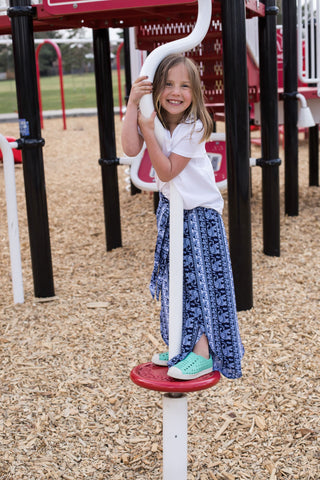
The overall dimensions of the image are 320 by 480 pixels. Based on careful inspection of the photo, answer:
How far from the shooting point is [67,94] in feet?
85.4

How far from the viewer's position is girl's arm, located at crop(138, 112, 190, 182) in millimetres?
1938

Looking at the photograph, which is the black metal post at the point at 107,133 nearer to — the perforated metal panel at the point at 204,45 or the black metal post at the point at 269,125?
the perforated metal panel at the point at 204,45

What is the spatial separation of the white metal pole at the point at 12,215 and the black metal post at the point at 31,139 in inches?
3.4

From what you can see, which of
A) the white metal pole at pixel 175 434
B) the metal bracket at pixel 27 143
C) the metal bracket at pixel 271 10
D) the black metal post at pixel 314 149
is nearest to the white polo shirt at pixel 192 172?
the white metal pole at pixel 175 434

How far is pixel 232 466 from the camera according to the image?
8.00 feet

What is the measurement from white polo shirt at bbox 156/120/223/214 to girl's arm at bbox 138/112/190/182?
22 millimetres

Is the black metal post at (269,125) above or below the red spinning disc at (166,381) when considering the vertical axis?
above

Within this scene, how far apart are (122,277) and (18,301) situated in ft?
2.43

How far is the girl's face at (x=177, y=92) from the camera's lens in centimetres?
200

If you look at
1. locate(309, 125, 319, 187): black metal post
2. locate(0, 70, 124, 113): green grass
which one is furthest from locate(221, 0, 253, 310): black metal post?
locate(0, 70, 124, 113): green grass

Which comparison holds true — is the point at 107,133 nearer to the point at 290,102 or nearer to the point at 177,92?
the point at 290,102

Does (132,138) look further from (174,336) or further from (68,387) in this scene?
(68,387)

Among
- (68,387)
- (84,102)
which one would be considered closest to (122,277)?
(68,387)

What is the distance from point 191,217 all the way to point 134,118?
13.9 inches
